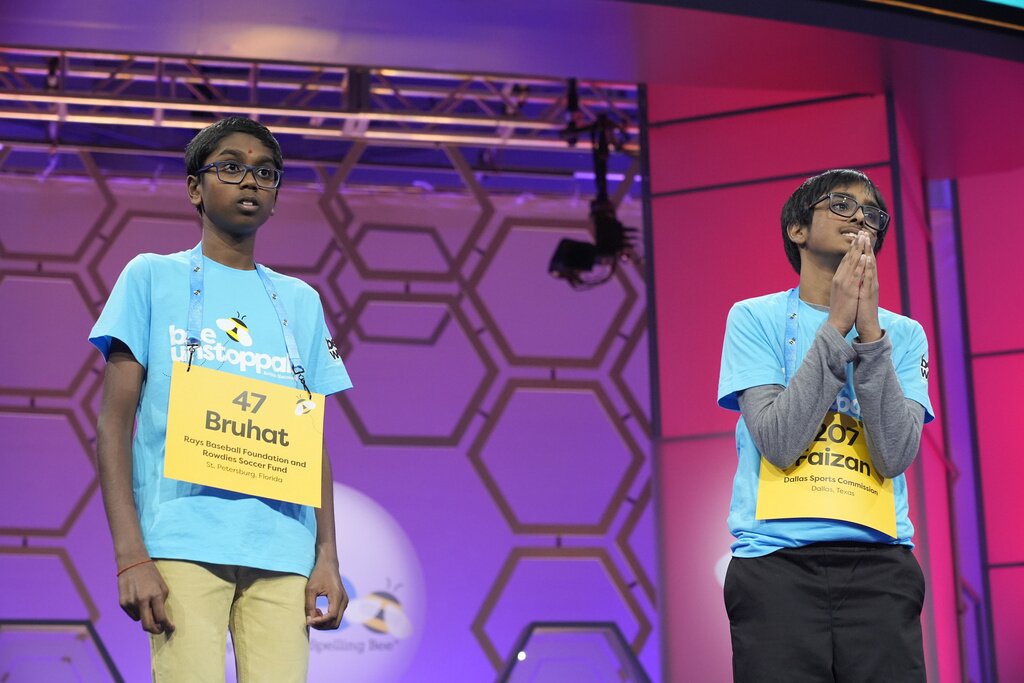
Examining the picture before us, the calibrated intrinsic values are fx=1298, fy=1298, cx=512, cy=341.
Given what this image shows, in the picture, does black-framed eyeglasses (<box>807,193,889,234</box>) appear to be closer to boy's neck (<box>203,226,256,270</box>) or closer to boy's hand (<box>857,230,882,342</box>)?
boy's hand (<box>857,230,882,342</box>)

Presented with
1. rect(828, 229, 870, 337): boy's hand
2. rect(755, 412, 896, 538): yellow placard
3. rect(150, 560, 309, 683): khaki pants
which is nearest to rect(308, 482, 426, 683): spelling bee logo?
rect(150, 560, 309, 683): khaki pants

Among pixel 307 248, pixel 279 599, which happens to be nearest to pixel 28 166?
pixel 307 248

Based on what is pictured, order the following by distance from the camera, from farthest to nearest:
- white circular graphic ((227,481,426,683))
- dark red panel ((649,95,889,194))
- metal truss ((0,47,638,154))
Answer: white circular graphic ((227,481,426,683)), metal truss ((0,47,638,154)), dark red panel ((649,95,889,194))

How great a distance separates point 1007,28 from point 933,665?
211 centimetres

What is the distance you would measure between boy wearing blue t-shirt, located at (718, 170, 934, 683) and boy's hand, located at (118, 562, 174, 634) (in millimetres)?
816

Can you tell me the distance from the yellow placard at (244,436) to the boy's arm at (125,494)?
0.07 metres

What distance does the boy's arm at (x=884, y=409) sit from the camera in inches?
72.7

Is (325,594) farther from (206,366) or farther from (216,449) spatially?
(206,366)

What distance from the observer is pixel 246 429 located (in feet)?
6.18

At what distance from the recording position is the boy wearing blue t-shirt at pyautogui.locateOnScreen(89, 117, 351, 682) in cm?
177

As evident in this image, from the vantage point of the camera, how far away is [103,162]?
7426mm

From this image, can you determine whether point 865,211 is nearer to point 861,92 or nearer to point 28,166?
point 861,92

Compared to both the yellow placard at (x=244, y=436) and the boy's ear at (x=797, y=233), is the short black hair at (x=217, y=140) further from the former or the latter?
the boy's ear at (x=797, y=233)

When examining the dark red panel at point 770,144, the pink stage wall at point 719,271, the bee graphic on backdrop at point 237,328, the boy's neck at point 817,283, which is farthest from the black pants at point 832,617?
the dark red panel at point 770,144
